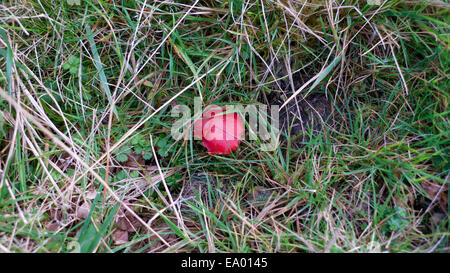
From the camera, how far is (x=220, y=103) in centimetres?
218

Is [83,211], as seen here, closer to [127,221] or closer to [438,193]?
[127,221]

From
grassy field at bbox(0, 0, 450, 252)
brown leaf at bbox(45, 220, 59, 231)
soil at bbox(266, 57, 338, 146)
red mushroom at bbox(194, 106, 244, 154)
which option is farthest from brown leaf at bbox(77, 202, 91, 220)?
soil at bbox(266, 57, 338, 146)

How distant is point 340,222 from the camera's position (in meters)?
1.89

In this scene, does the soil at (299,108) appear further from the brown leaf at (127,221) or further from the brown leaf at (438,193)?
the brown leaf at (127,221)

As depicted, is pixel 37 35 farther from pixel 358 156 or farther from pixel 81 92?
pixel 358 156

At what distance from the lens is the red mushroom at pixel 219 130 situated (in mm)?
2010

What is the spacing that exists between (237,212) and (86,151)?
1023mm

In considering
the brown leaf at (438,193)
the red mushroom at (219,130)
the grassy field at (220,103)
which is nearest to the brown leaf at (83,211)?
the grassy field at (220,103)

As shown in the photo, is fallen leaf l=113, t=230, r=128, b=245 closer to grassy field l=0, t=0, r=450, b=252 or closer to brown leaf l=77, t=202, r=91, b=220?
grassy field l=0, t=0, r=450, b=252

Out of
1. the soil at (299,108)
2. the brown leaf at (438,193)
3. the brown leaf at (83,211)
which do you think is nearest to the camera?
the brown leaf at (438,193)

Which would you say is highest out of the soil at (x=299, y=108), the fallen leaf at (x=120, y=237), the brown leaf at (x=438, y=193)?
the soil at (x=299, y=108)

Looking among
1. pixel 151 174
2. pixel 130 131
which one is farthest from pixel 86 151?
pixel 151 174

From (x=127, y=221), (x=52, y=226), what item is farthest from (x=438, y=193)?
(x=52, y=226)

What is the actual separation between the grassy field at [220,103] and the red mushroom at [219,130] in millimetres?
84
